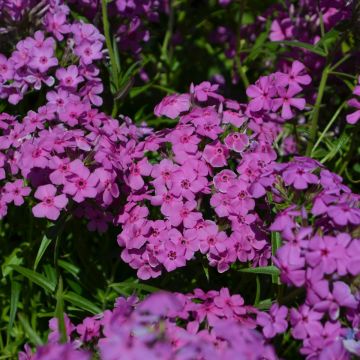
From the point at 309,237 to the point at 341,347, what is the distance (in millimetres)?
391

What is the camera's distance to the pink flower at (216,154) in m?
2.72

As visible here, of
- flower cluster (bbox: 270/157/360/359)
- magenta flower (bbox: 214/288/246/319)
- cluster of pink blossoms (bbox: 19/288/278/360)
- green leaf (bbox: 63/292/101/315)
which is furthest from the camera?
green leaf (bbox: 63/292/101/315)

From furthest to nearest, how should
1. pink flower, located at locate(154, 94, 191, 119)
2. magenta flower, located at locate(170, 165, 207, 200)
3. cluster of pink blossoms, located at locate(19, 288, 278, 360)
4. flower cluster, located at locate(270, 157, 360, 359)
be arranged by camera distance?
pink flower, located at locate(154, 94, 191, 119)
magenta flower, located at locate(170, 165, 207, 200)
flower cluster, located at locate(270, 157, 360, 359)
cluster of pink blossoms, located at locate(19, 288, 278, 360)

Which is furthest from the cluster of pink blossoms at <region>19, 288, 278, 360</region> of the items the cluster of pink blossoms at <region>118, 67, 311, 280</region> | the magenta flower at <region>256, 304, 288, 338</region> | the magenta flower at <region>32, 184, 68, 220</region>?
the magenta flower at <region>32, 184, 68, 220</region>

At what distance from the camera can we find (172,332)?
6.87 ft

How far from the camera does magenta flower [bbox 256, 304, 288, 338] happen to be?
7.34ft

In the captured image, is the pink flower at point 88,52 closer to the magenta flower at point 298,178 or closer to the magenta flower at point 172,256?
the magenta flower at point 172,256

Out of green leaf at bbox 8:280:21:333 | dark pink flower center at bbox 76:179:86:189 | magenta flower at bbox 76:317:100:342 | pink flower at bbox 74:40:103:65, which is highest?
pink flower at bbox 74:40:103:65

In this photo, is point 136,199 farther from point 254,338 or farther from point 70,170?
point 254,338

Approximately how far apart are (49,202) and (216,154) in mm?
725

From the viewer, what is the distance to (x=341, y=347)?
2084 mm

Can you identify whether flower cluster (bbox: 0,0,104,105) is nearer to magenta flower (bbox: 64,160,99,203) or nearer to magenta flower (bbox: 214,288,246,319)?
magenta flower (bbox: 64,160,99,203)

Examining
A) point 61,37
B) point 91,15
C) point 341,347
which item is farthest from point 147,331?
point 91,15

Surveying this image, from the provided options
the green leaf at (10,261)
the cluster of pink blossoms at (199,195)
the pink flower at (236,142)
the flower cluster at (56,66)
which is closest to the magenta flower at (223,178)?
the cluster of pink blossoms at (199,195)
